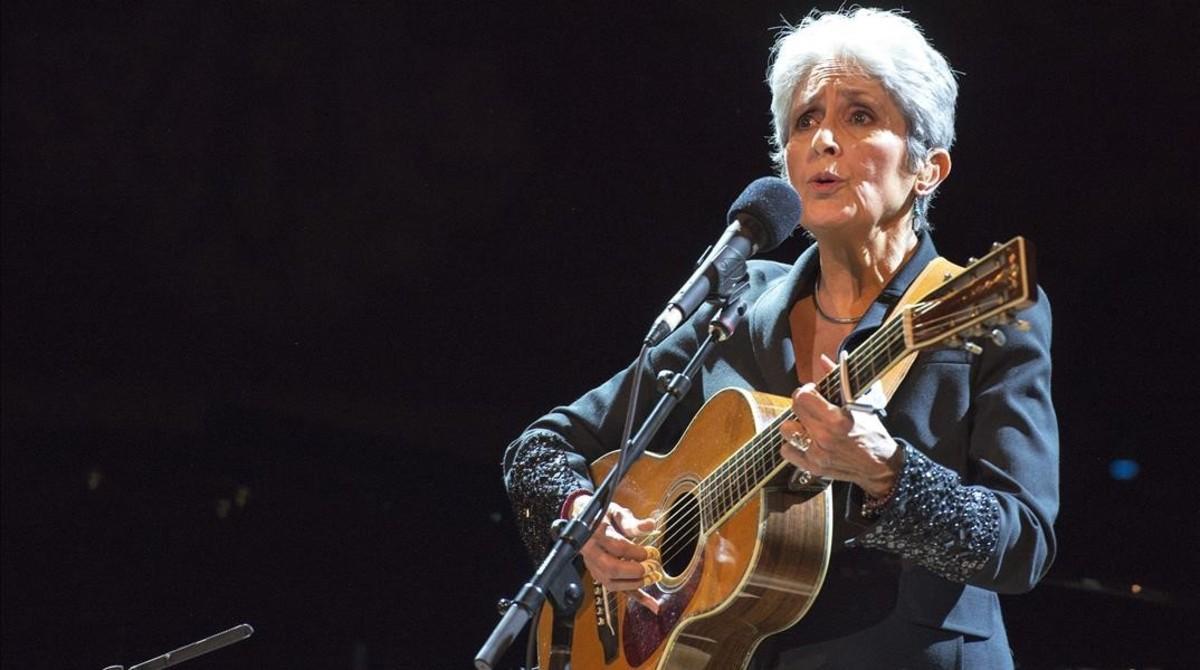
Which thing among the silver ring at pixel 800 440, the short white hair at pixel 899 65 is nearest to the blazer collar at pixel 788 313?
the short white hair at pixel 899 65

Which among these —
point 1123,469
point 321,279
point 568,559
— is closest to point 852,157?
point 568,559

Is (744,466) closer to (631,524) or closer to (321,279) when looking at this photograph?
(631,524)

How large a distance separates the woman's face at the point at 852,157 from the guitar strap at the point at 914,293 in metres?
0.18

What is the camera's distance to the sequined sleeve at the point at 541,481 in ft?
9.82

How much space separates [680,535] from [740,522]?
0.25 m

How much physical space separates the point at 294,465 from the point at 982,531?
11.7 feet

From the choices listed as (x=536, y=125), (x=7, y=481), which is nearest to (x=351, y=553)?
(x=7, y=481)

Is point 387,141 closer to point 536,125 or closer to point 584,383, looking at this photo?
point 536,125

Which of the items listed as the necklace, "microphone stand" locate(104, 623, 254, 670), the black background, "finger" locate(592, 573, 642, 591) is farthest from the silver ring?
the black background

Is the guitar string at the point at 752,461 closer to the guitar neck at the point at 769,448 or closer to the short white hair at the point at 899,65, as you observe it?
the guitar neck at the point at 769,448

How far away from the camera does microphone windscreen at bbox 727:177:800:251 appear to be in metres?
2.44

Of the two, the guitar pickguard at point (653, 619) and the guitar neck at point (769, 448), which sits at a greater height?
the guitar neck at point (769, 448)

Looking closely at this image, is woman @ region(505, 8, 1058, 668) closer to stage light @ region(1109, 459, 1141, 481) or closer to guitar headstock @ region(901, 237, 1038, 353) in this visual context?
guitar headstock @ region(901, 237, 1038, 353)

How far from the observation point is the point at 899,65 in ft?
9.09
